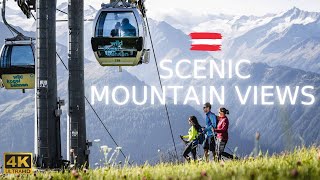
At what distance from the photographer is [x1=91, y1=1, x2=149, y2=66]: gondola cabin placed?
744 inches

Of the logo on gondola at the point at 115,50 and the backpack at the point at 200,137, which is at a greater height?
the logo on gondola at the point at 115,50

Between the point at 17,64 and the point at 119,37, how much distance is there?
784cm

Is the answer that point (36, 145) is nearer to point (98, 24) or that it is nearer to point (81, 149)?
point (81, 149)

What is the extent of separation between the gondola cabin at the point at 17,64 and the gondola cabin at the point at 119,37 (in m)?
6.69

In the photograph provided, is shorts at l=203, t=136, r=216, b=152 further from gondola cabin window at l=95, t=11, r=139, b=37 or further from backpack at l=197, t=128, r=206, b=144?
gondola cabin window at l=95, t=11, r=139, b=37

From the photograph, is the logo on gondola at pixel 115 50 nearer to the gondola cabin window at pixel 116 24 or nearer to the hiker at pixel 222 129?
the gondola cabin window at pixel 116 24

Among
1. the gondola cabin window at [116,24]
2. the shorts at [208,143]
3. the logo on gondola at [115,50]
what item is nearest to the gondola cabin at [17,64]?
the gondola cabin window at [116,24]

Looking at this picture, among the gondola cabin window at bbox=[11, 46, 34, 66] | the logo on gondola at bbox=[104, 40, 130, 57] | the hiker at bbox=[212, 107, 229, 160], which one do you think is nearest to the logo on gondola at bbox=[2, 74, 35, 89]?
the gondola cabin window at bbox=[11, 46, 34, 66]

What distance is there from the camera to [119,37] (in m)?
19.3

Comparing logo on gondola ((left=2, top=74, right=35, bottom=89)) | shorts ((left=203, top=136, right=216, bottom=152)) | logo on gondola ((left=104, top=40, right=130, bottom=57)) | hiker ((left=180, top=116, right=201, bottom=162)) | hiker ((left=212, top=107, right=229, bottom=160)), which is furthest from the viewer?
logo on gondola ((left=2, top=74, right=35, bottom=89))

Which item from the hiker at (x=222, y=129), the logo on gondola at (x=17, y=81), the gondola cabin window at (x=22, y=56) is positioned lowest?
the hiker at (x=222, y=129)

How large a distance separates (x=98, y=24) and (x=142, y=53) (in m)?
1.47

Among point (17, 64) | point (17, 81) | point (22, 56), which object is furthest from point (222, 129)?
point (17, 81)

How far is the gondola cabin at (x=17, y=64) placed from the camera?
25.6m
